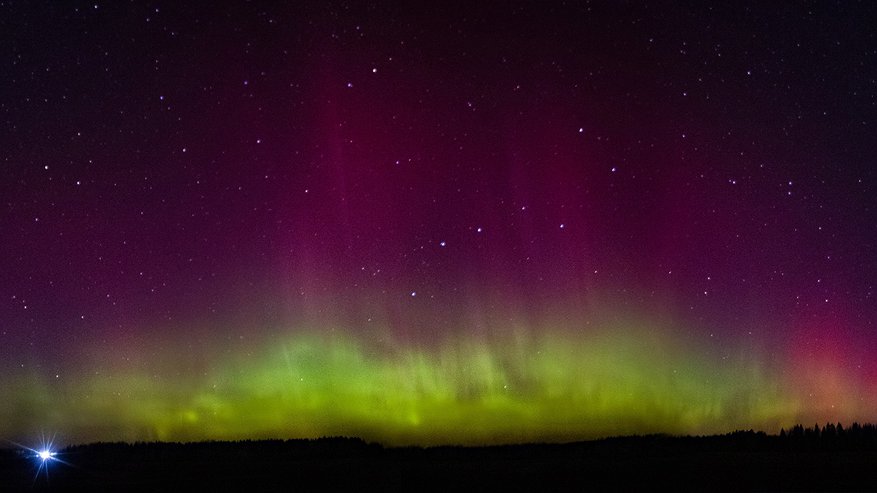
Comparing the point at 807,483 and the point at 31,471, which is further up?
the point at 31,471

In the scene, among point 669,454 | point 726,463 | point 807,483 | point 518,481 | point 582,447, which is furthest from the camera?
point 582,447

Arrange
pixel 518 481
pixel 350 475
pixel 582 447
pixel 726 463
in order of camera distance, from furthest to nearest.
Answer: pixel 582 447 → pixel 726 463 → pixel 350 475 → pixel 518 481

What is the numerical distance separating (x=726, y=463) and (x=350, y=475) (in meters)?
9.73

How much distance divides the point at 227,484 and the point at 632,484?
28.3 feet

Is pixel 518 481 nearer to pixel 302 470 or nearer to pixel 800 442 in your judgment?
pixel 302 470

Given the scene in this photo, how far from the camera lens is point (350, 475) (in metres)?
17.4

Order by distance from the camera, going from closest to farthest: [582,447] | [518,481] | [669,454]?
[518,481], [669,454], [582,447]

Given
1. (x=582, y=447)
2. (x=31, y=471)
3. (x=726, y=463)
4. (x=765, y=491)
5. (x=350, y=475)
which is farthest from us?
(x=582, y=447)

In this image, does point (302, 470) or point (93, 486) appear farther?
point (302, 470)

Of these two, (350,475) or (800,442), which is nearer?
(350,475)

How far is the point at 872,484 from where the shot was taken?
13789mm

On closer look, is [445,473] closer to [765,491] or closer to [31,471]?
[765,491]

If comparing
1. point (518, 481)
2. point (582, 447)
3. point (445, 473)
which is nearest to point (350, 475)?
point (445, 473)

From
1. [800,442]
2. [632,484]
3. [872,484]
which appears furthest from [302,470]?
[800,442]
